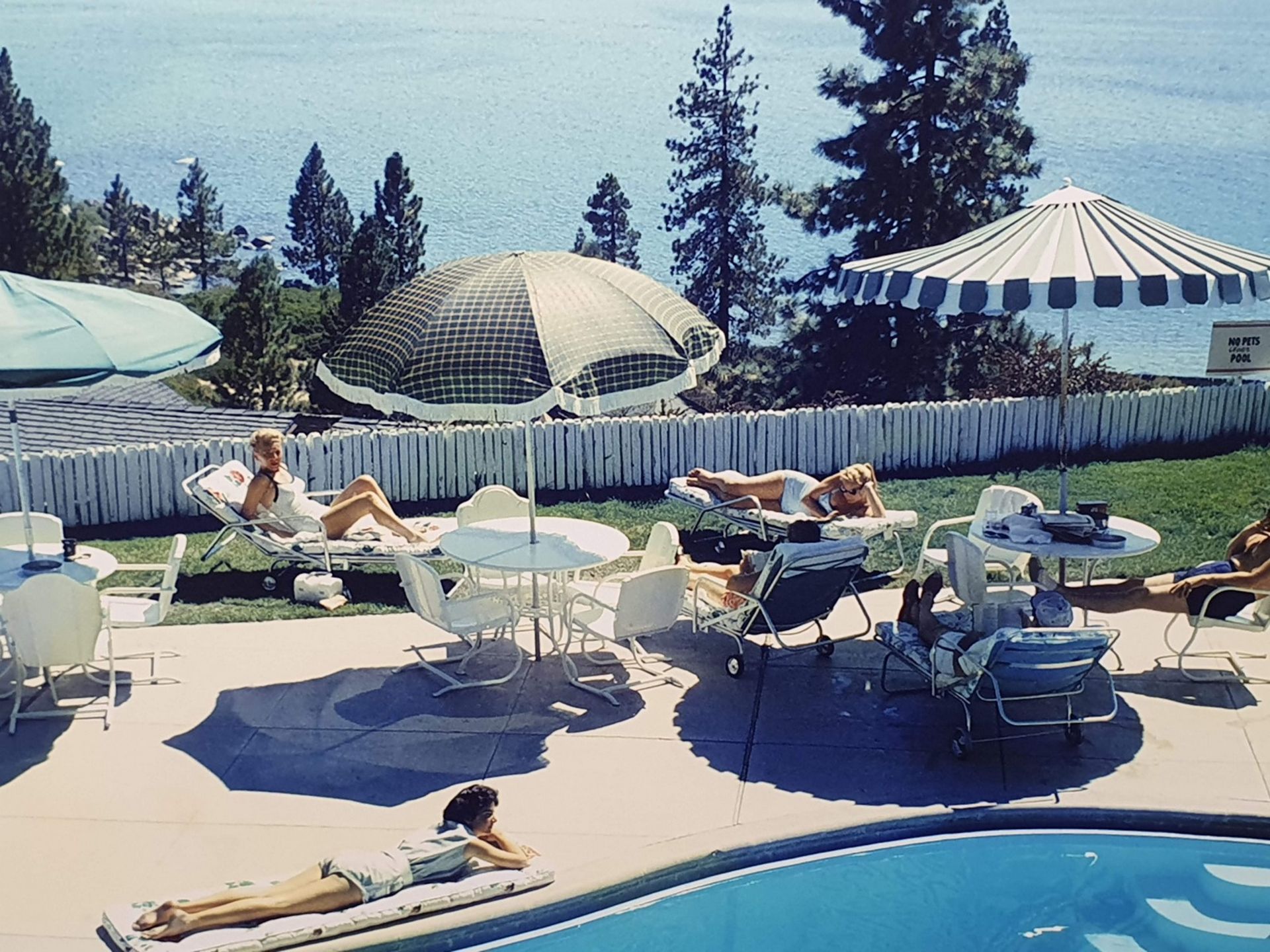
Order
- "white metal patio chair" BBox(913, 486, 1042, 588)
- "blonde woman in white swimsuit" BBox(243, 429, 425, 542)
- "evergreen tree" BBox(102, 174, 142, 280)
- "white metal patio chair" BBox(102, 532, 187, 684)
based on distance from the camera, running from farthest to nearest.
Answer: "evergreen tree" BBox(102, 174, 142, 280) < "blonde woman in white swimsuit" BBox(243, 429, 425, 542) < "white metal patio chair" BBox(913, 486, 1042, 588) < "white metal patio chair" BBox(102, 532, 187, 684)

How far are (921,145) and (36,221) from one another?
24394mm

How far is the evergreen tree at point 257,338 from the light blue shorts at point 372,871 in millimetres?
18957

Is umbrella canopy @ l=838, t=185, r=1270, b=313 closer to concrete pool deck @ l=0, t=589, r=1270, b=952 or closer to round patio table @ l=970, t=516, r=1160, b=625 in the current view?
round patio table @ l=970, t=516, r=1160, b=625

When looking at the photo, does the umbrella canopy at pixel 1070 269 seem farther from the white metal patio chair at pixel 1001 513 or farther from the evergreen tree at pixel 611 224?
the evergreen tree at pixel 611 224

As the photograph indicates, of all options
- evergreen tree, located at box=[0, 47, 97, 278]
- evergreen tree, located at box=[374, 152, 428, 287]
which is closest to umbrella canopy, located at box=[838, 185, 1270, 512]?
evergreen tree, located at box=[374, 152, 428, 287]

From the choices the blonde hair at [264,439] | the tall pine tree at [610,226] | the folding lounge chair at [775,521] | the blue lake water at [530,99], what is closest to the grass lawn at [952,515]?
the folding lounge chair at [775,521]

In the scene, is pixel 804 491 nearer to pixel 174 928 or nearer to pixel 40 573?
pixel 40 573

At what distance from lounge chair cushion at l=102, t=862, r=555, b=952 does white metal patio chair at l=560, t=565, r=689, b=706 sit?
225 centimetres

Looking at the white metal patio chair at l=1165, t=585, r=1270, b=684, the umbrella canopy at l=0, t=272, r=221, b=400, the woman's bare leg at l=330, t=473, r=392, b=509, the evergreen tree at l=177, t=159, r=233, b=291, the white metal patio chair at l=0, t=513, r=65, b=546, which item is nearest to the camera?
the umbrella canopy at l=0, t=272, r=221, b=400

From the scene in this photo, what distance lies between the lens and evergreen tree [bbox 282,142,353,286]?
67.3 m

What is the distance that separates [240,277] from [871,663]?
18.0 metres

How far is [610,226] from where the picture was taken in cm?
4544

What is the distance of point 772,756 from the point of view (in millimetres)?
7949

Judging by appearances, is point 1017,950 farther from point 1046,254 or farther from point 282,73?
point 282,73
